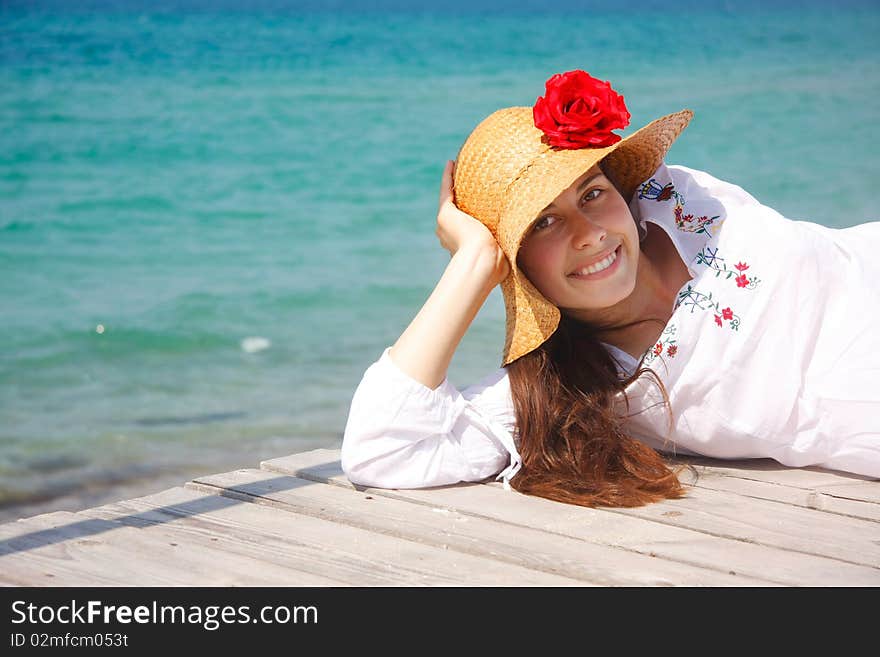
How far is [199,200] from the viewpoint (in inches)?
448

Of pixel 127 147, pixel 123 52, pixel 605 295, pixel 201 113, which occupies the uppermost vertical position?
pixel 123 52

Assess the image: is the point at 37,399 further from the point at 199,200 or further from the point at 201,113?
the point at 201,113

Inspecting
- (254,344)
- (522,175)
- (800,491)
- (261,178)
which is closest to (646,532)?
(800,491)

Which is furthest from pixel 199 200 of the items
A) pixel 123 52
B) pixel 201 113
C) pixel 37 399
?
pixel 123 52

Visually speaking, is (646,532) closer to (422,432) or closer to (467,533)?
(467,533)

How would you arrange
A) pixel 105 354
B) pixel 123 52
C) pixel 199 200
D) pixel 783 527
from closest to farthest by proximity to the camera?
pixel 783 527 → pixel 105 354 → pixel 199 200 → pixel 123 52

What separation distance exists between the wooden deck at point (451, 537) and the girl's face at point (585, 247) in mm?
533

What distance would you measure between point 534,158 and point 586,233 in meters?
0.22

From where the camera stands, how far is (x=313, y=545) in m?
2.42

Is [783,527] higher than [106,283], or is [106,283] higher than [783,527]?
[106,283]

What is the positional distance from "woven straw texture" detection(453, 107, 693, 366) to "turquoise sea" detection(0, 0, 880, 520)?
2.56m

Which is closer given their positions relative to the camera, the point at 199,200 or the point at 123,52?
the point at 199,200

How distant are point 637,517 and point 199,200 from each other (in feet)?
30.9

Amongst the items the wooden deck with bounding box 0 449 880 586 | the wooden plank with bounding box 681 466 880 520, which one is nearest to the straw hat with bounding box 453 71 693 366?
the wooden deck with bounding box 0 449 880 586
